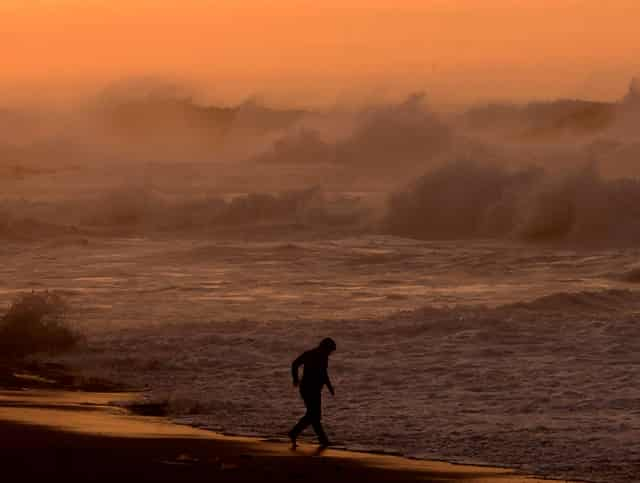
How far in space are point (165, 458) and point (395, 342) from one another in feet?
30.9

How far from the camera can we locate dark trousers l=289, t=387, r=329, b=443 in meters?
13.8

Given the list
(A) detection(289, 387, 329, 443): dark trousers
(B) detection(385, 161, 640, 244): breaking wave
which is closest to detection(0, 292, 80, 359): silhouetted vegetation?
(A) detection(289, 387, 329, 443): dark trousers

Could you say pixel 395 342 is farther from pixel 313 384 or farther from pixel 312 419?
pixel 312 419

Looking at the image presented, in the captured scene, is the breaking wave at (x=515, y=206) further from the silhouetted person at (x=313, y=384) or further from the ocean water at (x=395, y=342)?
the silhouetted person at (x=313, y=384)

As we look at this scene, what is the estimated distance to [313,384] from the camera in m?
14.0

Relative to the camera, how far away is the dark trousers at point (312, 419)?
Result: 542 inches

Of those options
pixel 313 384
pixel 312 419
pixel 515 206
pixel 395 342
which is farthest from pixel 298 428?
pixel 515 206

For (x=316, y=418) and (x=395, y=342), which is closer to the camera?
(x=316, y=418)

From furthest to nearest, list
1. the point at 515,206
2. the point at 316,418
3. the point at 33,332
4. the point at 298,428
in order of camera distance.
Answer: the point at 515,206 → the point at 33,332 → the point at 316,418 → the point at 298,428

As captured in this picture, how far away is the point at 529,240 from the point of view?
1674 inches

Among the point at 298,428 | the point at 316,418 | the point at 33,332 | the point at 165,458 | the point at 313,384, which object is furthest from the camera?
the point at 33,332

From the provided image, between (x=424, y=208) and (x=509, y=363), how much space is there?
30068mm

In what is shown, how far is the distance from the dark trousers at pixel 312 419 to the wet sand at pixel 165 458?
0.16 metres

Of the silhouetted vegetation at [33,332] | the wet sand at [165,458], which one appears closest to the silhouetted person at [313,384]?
the wet sand at [165,458]
